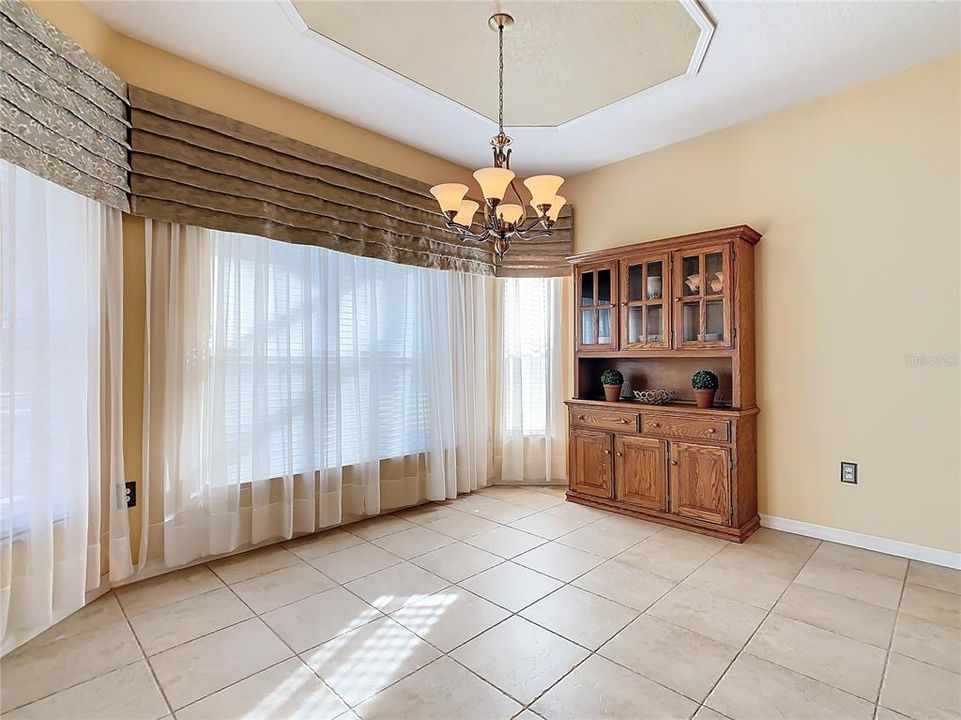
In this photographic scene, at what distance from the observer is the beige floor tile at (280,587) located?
7.79ft

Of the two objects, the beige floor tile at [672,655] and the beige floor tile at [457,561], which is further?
the beige floor tile at [457,561]

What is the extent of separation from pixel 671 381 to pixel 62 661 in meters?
3.74

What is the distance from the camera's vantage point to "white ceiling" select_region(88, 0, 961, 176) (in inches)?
91.8

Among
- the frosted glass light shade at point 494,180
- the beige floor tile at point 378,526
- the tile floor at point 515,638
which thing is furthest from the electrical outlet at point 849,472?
the beige floor tile at point 378,526

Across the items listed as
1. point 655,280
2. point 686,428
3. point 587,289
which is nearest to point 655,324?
point 655,280

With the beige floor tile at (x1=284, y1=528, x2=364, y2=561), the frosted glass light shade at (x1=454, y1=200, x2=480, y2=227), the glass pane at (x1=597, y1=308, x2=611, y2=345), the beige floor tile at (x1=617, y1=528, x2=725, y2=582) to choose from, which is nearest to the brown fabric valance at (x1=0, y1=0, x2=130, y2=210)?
A: the frosted glass light shade at (x1=454, y1=200, x2=480, y2=227)

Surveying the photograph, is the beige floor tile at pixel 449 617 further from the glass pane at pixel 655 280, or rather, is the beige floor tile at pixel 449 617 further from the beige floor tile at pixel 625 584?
the glass pane at pixel 655 280

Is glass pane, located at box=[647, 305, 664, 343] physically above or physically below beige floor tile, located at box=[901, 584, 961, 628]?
above

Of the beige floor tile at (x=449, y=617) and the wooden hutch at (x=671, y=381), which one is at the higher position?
the wooden hutch at (x=671, y=381)

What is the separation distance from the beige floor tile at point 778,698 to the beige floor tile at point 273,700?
130 cm

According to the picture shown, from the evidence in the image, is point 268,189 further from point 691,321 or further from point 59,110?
point 691,321

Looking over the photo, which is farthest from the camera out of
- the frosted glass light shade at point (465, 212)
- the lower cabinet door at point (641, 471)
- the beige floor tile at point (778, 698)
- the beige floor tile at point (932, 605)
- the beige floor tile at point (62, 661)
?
the lower cabinet door at point (641, 471)

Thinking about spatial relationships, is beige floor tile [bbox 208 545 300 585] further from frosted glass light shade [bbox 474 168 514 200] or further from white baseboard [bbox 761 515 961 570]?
white baseboard [bbox 761 515 961 570]

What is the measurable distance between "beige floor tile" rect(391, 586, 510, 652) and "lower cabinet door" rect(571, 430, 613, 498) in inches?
64.3
